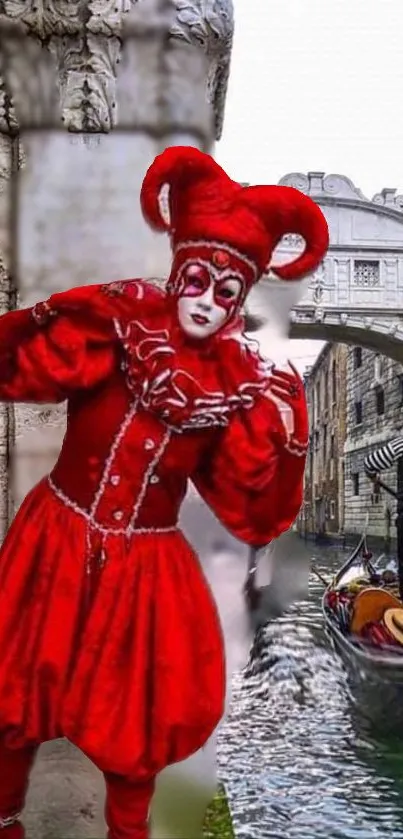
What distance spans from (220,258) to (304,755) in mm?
2805

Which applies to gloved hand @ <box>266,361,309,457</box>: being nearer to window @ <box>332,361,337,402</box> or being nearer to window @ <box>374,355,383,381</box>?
window @ <box>374,355,383,381</box>

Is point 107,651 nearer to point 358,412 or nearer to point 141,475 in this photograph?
point 141,475

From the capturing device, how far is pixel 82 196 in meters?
1.19

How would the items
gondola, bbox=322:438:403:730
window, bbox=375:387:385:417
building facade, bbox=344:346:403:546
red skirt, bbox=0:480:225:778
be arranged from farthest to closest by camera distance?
window, bbox=375:387:385:417
building facade, bbox=344:346:403:546
gondola, bbox=322:438:403:730
red skirt, bbox=0:480:225:778

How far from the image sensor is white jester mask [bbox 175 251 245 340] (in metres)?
0.87

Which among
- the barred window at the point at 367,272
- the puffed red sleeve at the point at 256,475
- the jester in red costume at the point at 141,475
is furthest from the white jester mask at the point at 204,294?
the barred window at the point at 367,272

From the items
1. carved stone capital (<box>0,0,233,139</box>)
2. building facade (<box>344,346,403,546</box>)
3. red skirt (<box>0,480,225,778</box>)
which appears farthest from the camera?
building facade (<box>344,346,403,546</box>)

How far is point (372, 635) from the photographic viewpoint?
389cm

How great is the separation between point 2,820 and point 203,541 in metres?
0.44

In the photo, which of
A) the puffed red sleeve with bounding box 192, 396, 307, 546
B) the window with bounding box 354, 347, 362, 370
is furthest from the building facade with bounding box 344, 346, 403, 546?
the puffed red sleeve with bounding box 192, 396, 307, 546

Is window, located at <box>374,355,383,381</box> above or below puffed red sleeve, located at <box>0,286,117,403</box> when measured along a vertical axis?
above

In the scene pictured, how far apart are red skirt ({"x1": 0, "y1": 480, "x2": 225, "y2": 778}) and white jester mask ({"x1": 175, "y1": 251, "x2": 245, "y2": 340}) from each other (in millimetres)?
234

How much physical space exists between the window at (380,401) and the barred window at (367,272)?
2.31 meters

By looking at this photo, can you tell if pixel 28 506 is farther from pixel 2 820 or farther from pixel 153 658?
pixel 2 820
